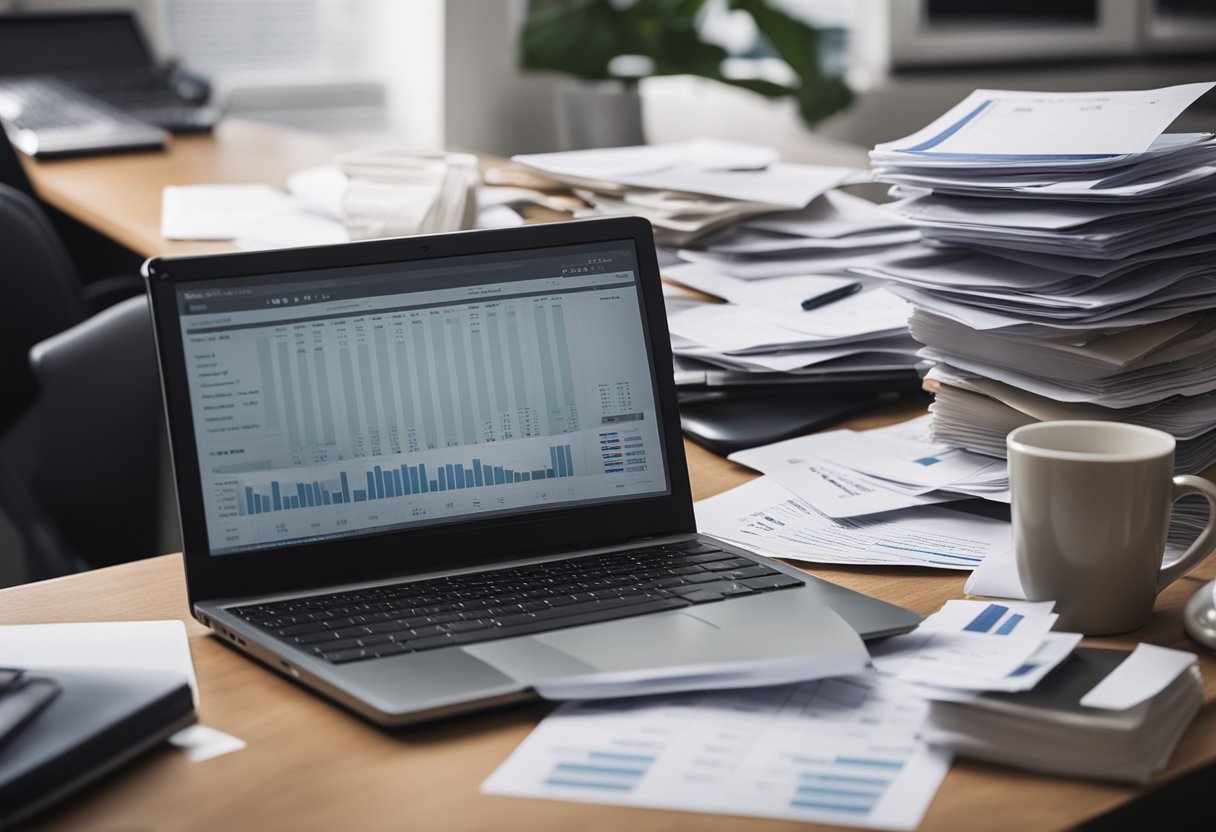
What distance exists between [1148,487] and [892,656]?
17cm

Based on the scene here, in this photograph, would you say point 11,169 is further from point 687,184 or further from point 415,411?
point 415,411

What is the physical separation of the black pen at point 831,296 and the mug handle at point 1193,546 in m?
0.56

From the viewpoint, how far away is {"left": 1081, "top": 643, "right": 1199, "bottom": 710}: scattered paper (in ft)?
2.06

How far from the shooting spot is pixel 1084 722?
24.3 inches

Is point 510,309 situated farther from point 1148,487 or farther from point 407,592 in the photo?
point 1148,487

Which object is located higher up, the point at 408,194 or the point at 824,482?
the point at 408,194

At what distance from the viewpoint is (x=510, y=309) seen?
903mm

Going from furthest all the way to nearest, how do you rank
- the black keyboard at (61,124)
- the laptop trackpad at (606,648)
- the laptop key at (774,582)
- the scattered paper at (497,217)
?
the black keyboard at (61,124)
the scattered paper at (497,217)
the laptop key at (774,582)
the laptop trackpad at (606,648)

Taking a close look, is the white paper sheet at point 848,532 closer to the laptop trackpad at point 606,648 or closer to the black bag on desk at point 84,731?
the laptop trackpad at point 606,648

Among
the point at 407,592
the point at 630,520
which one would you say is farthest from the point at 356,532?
the point at 630,520

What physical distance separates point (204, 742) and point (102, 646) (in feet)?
0.46

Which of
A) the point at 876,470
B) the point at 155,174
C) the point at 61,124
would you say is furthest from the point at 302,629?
the point at 61,124

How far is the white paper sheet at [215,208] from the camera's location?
181 cm

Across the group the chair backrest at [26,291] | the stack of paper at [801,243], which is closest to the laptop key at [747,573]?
the stack of paper at [801,243]
